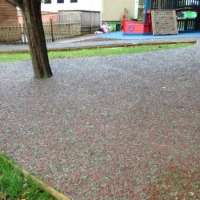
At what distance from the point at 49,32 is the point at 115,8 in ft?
23.8

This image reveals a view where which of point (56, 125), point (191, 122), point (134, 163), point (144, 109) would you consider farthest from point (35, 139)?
point (191, 122)

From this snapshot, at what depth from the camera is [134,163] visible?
303 cm

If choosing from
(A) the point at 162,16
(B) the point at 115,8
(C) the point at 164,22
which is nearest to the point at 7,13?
(B) the point at 115,8

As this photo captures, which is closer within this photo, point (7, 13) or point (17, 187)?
point (17, 187)

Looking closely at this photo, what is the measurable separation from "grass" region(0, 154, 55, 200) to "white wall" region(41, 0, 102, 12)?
22614mm

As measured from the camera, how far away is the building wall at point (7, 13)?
64.5ft

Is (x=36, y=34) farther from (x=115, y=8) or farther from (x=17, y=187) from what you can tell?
(x=115, y=8)

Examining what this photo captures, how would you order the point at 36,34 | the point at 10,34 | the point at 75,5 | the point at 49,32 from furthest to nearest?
1. the point at 75,5
2. the point at 49,32
3. the point at 10,34
4. the point at 36,34

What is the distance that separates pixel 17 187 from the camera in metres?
2.68

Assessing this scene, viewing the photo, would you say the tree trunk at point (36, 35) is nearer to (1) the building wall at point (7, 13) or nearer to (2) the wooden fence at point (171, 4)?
(2) the wooden fence at point (171, 4)

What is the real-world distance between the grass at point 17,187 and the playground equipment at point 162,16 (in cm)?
1672

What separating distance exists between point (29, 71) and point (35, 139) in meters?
5.00

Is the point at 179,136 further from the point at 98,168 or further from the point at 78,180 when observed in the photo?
the point at 78,180

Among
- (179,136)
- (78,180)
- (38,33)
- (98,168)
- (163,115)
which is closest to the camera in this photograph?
(78,180)
